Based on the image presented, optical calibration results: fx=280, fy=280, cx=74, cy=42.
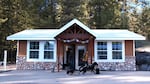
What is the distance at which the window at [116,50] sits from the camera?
75.4 ft

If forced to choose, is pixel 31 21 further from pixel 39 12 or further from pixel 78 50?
pixel 78 50

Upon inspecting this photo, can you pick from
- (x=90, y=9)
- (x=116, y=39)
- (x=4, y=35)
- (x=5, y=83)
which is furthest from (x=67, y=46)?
(x=90, y=9)

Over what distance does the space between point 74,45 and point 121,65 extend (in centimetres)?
422

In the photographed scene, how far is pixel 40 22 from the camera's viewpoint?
38438mm

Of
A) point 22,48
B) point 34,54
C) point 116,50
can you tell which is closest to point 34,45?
point 34,54

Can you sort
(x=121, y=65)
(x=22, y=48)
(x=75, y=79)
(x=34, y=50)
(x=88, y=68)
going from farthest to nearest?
(x=22, y=48), (x=34, y=50), (x=121, y=65), (x=88, y=68), (x=75, y=79)

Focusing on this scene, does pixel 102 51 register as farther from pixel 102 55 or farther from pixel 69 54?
pixel 69 54

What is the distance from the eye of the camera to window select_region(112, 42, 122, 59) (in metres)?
23.0

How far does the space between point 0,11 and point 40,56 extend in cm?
1511

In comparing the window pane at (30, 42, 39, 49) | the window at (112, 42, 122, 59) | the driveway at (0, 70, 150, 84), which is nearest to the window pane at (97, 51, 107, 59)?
the window at (112, 42, 122, 59)

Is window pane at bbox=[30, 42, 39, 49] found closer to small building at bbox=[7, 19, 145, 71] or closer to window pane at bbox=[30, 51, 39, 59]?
small building at bbox=[7, 19, 145, 71]

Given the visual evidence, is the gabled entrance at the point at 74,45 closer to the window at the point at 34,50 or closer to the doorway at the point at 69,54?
the doorway at the point at 69,54

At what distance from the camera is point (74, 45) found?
77.2 feet

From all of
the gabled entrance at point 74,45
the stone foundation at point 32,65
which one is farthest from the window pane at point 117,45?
the stone foundation at point 32,65
